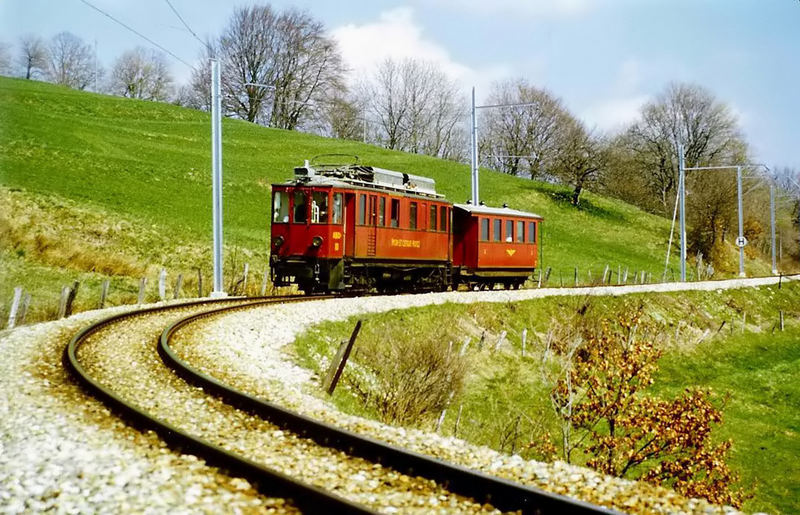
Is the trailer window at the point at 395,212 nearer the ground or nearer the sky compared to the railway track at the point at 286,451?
nearer the sky

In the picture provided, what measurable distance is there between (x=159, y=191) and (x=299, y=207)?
21.4 meters

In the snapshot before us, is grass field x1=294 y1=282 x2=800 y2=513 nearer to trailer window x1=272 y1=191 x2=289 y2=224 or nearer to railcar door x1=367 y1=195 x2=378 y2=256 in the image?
railcar door x1=367 y1=195 x2=378 y2=256

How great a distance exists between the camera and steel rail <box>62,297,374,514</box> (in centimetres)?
476

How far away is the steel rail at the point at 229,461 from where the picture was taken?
15.6 feet

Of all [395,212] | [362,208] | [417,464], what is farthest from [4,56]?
[395,212]

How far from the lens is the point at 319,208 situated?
19.1 m

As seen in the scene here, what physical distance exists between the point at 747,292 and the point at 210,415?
37.0m

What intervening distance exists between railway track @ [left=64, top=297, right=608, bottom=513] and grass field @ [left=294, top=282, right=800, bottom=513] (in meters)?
2.43

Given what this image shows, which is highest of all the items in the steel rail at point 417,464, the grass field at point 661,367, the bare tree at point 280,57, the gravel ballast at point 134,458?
the bare tree at point 280,57

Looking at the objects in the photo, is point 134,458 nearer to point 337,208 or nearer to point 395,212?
point 337,208

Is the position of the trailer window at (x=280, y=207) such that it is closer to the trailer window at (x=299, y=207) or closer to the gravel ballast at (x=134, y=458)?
the trailer window at (x=299, y=207)

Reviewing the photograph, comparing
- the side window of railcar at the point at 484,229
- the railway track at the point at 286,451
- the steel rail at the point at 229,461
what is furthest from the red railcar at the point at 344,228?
the steel rail at the point at 229,461

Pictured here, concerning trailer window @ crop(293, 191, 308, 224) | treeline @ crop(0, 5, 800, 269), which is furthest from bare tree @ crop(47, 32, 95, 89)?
trailer window @ crop(293, 191, 308, 224)

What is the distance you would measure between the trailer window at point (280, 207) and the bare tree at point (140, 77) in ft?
223
